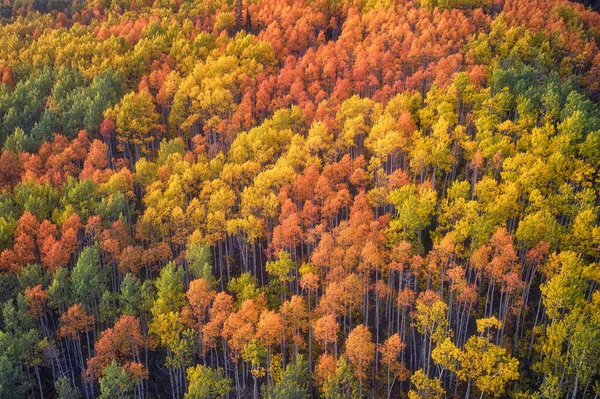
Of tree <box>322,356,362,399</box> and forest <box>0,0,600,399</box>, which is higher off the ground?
forest <box>0,0,600,399</box>

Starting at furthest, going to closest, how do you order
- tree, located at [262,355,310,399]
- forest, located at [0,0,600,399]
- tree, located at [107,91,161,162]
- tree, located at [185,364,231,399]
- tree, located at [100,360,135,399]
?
tree, located at [107,91,161,162]
forest, located at [0,0,600,399]
tree, located at [185,364,231,399]
tree, located at [100,360,135,399]
tree, located at [262,355,310,399]

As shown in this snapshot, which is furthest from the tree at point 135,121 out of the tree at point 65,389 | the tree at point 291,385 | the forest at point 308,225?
the tree at point 291,385

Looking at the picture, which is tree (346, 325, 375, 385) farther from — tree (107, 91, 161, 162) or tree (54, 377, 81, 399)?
tree (107, 91, 161, 162)

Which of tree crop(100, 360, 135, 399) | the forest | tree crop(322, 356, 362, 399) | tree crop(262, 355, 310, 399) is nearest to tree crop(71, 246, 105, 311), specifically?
the forest

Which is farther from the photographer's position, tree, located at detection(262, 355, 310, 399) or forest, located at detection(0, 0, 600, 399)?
forest, located at detection(0, 0, 600, 399)

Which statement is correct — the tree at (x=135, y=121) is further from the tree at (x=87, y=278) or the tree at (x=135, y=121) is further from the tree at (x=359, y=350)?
the tree at (x=359, y=350)

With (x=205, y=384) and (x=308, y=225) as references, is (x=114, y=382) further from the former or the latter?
(x=308, y=225)

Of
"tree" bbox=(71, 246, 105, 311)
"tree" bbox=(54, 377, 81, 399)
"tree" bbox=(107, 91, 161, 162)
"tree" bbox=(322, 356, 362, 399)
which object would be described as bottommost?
"tree" bbox=(54, 377, 81, 399)

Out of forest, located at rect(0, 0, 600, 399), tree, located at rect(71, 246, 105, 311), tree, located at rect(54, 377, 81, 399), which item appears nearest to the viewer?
tree, located at rect(54, 377, 81, 399)

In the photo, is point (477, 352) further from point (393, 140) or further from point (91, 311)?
point (91, 311)
